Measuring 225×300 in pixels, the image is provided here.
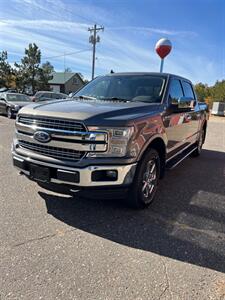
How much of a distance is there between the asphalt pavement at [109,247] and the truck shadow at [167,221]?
11 millimetres

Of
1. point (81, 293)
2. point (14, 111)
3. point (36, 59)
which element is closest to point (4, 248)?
point (81, 293)

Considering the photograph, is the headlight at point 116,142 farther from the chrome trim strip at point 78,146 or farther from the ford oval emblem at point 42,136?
the ford oval emblem at point 42,136

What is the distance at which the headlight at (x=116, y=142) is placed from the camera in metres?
3.18

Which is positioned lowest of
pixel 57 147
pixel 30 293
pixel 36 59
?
pixel 30 293

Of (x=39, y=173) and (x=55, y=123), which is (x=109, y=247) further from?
(x=55, y=123)

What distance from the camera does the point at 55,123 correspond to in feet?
10.9

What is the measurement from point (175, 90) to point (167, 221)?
8.14 ft

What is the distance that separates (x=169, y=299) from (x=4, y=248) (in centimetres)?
168

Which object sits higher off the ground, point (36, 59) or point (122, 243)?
point (36, 59)

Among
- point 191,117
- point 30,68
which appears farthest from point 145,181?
point 30,68

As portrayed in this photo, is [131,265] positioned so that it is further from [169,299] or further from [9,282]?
[9,282]

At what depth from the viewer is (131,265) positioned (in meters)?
2.69

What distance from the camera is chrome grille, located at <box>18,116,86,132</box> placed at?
3.19m

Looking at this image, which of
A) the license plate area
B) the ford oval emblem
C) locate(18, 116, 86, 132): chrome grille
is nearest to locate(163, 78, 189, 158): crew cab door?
locate(18, 116, 86, 132): chrome grille
